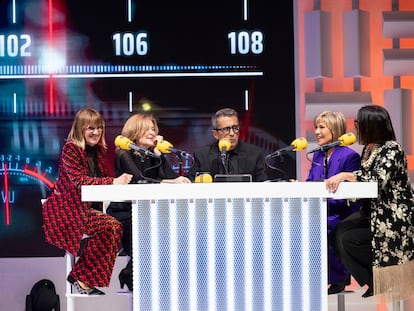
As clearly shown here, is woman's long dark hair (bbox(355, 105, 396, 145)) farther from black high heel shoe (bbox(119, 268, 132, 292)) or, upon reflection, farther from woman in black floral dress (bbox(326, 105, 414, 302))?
black high heel shoe (bbox(119, 268, 132, 292))

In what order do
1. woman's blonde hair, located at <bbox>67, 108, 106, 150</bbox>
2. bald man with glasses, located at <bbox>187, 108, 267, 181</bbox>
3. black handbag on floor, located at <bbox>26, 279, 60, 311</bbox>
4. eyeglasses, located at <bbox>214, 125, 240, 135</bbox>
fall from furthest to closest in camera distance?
black handbag on floor, located at <bbox>26, 279, 60, 311</bbox> < bald man with glasses, located at <bbox>187, 108, 267, 181</bbox> < eyeglasses, located at <bbox>214, 125, 240, 135</bbox> < woman's blonde hair, located at <bbox>67, 108, 106, 150</bbox>

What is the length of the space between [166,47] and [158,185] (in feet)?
10.5

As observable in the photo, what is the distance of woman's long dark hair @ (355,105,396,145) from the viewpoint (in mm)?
5258

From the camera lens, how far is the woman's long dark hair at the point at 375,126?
5.26m

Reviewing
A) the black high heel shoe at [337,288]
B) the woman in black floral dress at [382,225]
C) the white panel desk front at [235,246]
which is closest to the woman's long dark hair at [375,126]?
the woman in black floral dress at [382,225]

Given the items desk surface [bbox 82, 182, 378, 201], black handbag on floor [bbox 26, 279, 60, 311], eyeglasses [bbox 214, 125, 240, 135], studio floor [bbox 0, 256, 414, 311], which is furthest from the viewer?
studio floor [bbox 0, 256, 414, 311]

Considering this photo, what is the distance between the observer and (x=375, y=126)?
5262 millimetres

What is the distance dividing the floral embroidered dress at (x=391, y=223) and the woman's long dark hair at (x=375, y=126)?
87 mm

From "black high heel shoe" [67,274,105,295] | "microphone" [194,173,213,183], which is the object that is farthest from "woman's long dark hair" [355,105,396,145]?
Result: "black high heel shoe" [67,274,105,295]

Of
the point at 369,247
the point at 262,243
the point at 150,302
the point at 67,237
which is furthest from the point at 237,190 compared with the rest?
the point at 67,237

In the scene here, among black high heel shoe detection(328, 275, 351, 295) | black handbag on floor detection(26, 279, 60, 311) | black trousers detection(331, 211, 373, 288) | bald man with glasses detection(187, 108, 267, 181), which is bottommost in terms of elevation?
black handbag on floor detection(26, 279, 60, 311)

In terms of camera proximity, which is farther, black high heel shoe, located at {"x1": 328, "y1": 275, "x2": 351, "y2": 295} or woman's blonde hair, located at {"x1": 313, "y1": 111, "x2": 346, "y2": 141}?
woman's blonde hair, located at {"x1": 313, "y1": 111, "x2": 346, "y2": 141}

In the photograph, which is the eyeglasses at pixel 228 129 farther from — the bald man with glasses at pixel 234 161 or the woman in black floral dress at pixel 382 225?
the woman in black floral dress at pixel 382 225

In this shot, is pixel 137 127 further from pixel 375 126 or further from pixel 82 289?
pixel 375 126
